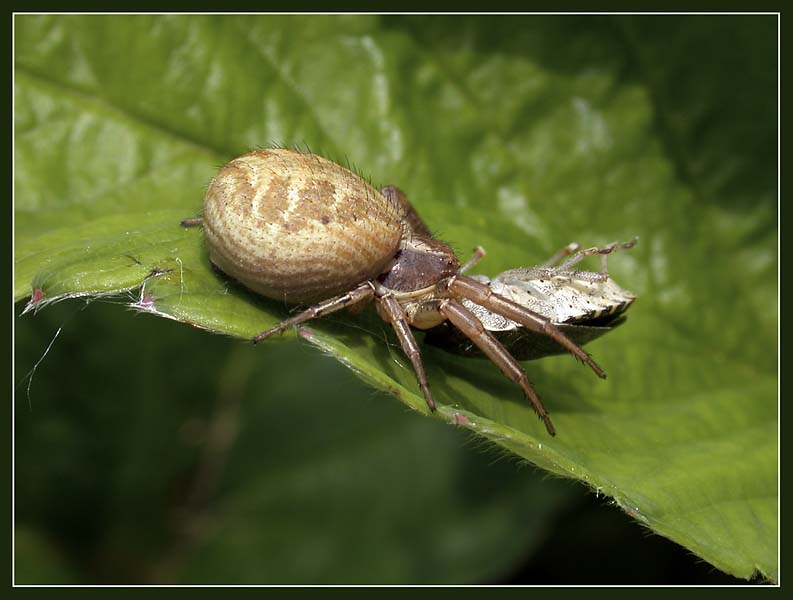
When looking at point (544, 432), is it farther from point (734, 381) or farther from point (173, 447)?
point (173, 447)

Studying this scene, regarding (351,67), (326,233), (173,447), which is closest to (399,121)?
(351,67)

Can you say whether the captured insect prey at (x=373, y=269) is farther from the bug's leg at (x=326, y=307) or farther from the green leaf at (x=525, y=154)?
the green leaf at (x=525, y=154)

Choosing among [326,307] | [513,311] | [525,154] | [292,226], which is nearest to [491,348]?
[513,311]

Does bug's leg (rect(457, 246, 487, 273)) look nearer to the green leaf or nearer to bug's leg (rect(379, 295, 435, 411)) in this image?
the green leaf

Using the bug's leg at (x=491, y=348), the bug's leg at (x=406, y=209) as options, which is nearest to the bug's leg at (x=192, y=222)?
the bug's leg at (x=406, y=209)

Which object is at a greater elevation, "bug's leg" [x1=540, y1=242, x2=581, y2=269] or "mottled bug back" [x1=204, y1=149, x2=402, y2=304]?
"mottled bug back" [x1=204, y1=149, x2=402, y2=304]

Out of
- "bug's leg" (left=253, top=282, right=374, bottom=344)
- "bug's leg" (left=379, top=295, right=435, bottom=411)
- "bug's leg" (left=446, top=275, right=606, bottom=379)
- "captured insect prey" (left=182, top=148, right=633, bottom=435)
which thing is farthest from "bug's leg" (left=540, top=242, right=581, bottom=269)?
"bug's leg" (left=253, top=282, right=374, bottom=344)
